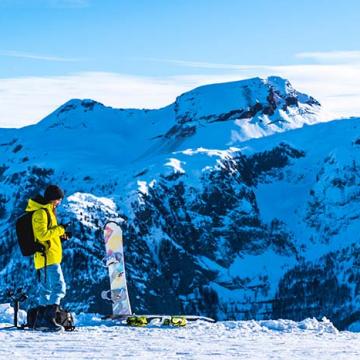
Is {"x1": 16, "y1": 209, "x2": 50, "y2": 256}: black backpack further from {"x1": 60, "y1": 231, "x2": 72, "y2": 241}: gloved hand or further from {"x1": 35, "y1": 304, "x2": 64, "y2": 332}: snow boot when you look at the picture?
{"x1": 35, "y1": 304, "x2": 64, "y2": 332}: snow boot

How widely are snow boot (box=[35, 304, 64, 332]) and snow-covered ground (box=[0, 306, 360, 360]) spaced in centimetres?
23

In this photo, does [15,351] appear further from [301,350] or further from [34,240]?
[301,350]

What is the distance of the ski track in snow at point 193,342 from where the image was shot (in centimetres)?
1927

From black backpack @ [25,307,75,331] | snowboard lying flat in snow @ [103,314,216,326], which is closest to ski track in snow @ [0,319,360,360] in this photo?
black backpack @ [25,307,75,331]

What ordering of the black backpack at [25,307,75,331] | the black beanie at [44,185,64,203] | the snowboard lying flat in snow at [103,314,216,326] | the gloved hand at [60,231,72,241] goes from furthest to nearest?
the snowboard lying flat in snow at [103,314,216,326] → the black backpack at [25,307,75,331] → the gloved hand at [60,231,72,241] → the black beanie at [44,185,64,203]

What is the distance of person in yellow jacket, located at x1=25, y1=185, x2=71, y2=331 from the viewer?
21391 millimetres

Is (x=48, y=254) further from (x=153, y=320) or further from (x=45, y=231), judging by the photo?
(x=153, y=320)

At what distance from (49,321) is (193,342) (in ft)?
12.0

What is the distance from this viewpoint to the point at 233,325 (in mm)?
26703

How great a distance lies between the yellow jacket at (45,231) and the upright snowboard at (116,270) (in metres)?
6.61

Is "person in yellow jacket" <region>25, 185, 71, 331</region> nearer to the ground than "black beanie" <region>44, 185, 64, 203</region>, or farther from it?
nearer to the ground

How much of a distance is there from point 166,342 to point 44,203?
174 inches

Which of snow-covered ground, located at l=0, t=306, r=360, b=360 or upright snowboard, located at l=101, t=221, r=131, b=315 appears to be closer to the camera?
snow-covered ground, located at l=0, t=306, r=360, b=360

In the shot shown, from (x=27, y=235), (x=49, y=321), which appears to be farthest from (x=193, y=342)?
(x=27, y=235)
